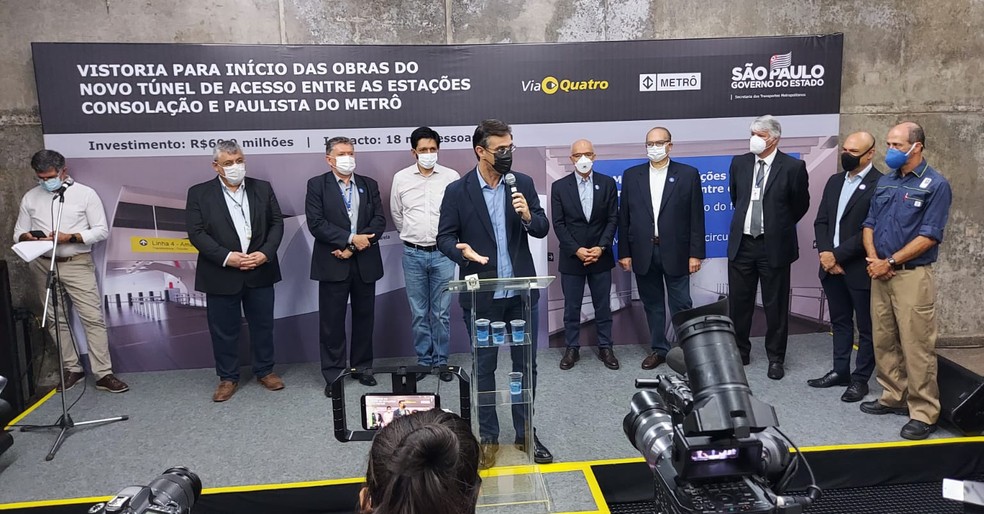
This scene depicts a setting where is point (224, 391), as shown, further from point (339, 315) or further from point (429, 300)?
point (429, 300)

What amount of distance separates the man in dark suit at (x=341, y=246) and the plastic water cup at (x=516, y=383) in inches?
69.7

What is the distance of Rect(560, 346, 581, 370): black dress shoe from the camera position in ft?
14.8

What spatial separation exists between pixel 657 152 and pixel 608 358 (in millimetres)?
1438

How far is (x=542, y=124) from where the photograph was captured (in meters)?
4.68

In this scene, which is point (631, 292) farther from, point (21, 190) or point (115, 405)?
point (21, 190)

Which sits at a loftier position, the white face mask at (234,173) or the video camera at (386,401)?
the white face mask at (234,173)

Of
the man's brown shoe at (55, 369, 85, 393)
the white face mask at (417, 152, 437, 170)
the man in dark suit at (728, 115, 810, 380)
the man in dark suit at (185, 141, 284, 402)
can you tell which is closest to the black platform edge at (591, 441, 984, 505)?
the man in dark suit at (728, 115, 810, 380)

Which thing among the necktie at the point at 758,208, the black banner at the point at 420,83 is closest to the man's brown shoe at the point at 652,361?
the necktie at the point at 758,208

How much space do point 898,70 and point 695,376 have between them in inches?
181

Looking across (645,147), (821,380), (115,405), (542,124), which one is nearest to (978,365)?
(821,380)

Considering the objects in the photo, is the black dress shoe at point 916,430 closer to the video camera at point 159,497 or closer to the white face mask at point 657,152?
the white face mask at point 657,152

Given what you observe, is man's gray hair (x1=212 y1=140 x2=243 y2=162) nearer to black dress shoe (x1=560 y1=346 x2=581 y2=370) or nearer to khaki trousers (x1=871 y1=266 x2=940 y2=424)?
black dress shoe (x1=560 y1=346 x2=581 y2=370)

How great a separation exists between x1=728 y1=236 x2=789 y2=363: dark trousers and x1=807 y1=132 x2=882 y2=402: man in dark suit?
266 millimetres

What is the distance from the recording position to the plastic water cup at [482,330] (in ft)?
8.43
